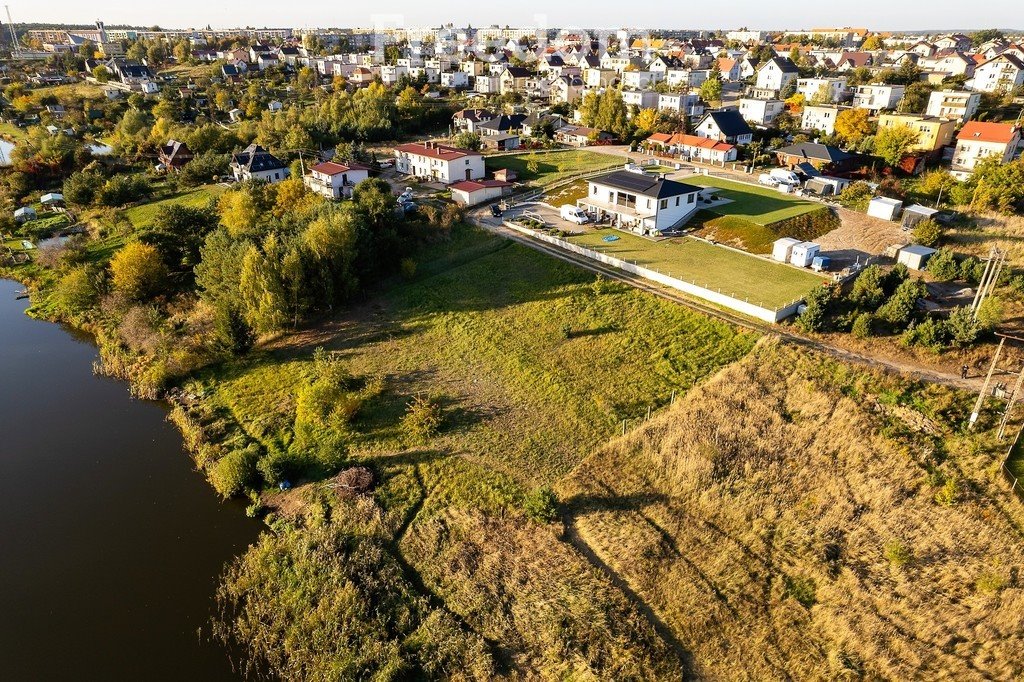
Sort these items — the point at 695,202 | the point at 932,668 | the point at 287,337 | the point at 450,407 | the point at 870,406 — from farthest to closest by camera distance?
the point at 695,202 < the point at 287,337 < the point at 450,407 < the point at 870,406 < the point at 932,668

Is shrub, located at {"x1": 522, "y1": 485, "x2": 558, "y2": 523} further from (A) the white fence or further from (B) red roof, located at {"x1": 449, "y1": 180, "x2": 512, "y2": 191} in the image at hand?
(B) red roof, located at {"x1": 449, "y1": 180, "x2": 512, "y2": 191}

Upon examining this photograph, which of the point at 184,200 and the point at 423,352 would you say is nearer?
the point at 423,352

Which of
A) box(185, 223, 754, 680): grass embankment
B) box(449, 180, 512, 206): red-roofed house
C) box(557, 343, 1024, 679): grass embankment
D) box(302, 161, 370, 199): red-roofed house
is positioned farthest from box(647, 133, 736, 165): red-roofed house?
box(557, 343, 1024, 679): grass embankment

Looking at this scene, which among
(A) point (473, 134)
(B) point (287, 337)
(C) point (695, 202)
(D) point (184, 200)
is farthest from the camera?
(A) point (473, 134)

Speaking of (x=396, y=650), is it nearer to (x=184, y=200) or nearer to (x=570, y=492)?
(x=570, y=492)

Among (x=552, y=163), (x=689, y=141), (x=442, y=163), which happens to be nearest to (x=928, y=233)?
(x=689, y=141)

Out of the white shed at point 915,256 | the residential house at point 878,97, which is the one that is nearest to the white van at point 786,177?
the white shed at point 915,256

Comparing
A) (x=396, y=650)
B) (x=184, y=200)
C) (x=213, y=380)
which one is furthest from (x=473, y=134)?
(x=396, y=650)

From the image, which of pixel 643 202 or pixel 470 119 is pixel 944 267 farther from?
pixel 470 119
